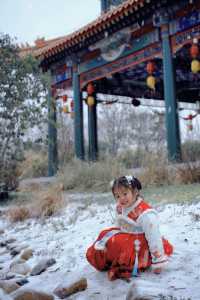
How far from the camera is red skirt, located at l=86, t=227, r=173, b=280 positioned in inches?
74.5

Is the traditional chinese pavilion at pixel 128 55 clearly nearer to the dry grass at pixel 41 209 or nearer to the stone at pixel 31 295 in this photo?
the dry grass at pixel 41 209

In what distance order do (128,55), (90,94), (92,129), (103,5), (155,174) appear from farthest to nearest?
(92,129) < (103,5) < (90,94) < (128,55) < (155,174)

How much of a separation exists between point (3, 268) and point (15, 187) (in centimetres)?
427

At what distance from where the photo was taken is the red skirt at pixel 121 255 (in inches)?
74.5

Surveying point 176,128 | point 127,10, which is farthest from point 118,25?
point 176,128

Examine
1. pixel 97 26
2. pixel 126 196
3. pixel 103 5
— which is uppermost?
pixel 103 5

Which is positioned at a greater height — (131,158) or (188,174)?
(131,158)

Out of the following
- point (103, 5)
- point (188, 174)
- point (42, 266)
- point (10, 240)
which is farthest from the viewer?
point (103, 5)

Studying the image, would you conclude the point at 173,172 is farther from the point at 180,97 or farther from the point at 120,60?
the point at 180,97

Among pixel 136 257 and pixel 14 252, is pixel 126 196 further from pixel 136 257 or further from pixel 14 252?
pixel 14 252

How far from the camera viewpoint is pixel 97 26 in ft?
24.4

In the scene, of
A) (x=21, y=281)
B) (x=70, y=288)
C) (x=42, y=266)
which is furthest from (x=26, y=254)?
(x=70, y=288)

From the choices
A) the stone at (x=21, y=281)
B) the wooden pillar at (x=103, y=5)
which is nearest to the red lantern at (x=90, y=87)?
the wooden pillar at (x=103, y=5)

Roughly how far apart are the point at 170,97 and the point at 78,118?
3.05m
